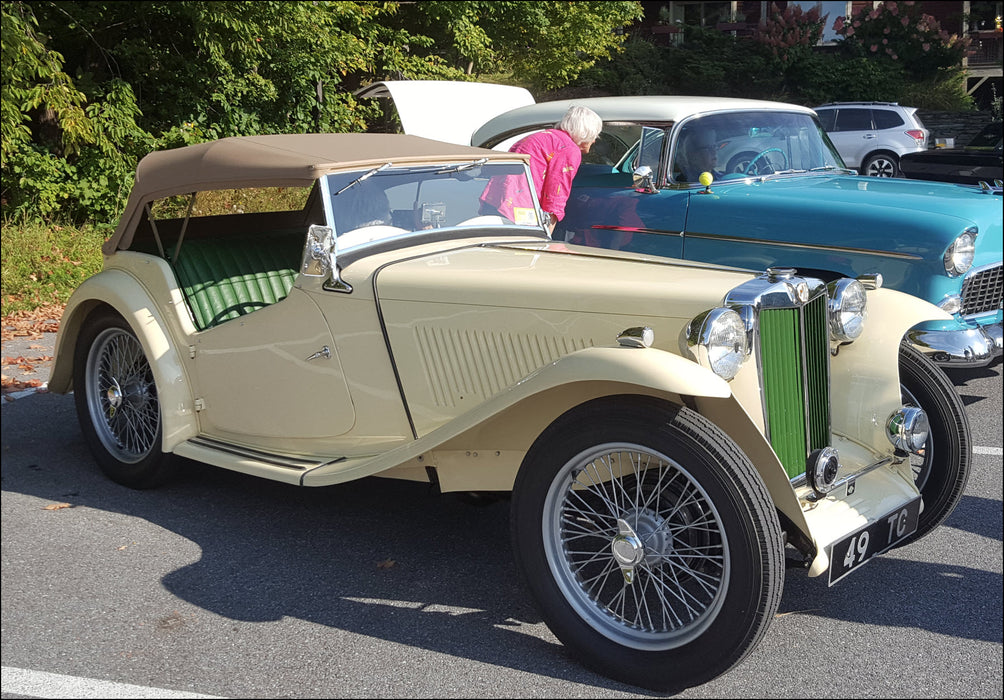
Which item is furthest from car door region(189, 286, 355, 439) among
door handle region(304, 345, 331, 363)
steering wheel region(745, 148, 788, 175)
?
steering wheel region(745, 148, 788, 175)

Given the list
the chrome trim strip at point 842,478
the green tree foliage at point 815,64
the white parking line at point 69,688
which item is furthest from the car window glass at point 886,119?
the white parking line at point 69,688

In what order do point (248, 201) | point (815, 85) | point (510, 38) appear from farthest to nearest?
point (815, 85)
point (510, 38)
point (248, 201)

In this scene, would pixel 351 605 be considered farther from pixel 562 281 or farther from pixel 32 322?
pixel 32 322

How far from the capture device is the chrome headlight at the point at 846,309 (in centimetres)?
352

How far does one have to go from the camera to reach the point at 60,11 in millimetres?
10430

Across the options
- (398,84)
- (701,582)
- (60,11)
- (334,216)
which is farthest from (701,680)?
(60,11)

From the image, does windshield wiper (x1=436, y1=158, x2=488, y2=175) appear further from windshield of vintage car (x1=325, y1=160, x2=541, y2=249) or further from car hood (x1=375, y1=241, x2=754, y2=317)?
car hood (x1=375, y1=241, x2=754, y2=317)

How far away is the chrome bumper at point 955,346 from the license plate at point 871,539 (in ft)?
6.49

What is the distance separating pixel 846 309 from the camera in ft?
11.6

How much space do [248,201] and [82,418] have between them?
4.38ft

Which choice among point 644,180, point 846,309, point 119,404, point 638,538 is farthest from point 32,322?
point 846,309

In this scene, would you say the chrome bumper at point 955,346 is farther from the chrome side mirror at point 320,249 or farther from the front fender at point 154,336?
the front fender at point 154,336

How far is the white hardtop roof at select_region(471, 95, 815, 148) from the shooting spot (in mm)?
6441

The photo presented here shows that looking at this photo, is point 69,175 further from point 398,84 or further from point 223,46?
point 398,84
